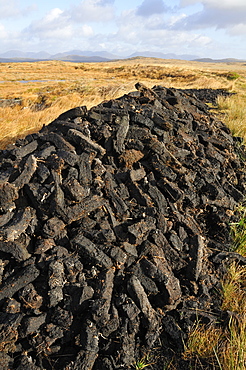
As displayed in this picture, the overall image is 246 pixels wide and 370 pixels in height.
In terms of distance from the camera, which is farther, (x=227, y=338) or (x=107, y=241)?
(x=107, y=241)

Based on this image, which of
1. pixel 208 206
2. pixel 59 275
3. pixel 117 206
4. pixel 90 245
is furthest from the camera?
pixel 208 206

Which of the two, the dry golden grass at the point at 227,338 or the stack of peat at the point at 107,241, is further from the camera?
the stack of peat at the point at 107,241

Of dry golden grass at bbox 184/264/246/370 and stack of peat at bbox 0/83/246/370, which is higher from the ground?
stack of peat at bbox 0/83/246/370

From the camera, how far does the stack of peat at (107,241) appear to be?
2680 millimetres

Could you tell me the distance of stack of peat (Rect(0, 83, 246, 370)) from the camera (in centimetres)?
268

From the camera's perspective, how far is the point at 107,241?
3.25 metres

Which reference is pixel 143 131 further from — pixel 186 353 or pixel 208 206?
pixel 186 353

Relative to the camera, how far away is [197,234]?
3732 millimetres

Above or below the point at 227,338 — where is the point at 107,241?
above

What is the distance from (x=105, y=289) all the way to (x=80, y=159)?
1.90m

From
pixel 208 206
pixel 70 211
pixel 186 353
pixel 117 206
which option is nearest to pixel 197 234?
pixel 208 206

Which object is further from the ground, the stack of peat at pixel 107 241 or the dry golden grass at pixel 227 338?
the stack of peat at pixel 107 241

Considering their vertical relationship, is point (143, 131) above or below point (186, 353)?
above

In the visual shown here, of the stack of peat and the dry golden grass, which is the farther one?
the stack of peat
